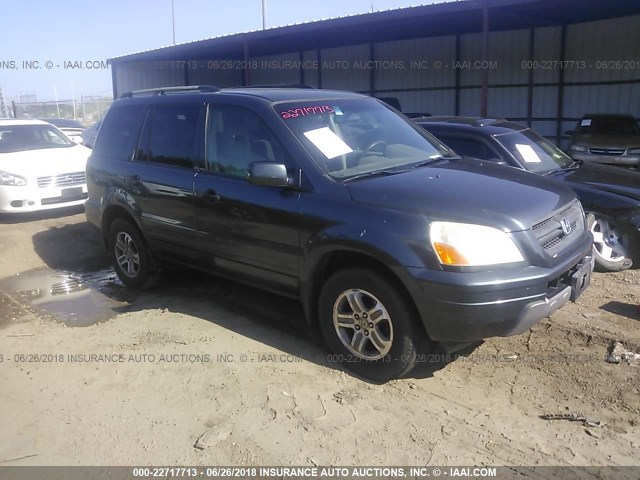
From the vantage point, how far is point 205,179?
464 cm

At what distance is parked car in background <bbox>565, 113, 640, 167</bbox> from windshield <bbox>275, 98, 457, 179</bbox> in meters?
8.82

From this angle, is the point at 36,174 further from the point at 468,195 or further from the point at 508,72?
the point at 508,72

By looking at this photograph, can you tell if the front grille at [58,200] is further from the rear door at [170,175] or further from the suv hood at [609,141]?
the suv hood at [609,141]

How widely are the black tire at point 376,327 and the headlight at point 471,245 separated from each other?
41 cm

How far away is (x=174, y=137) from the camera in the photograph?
507cm

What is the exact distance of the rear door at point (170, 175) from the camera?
4.83 m

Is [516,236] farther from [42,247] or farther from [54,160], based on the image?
[54,160]

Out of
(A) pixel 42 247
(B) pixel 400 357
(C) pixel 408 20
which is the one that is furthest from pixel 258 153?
(C) pixel 408 20

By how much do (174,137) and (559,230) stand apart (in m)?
3.25

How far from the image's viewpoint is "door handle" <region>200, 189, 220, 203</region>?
14.8 ft

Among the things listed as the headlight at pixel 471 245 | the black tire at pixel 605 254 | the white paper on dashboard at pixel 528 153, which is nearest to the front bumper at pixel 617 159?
the white paper on dashboard at pixel 528 153

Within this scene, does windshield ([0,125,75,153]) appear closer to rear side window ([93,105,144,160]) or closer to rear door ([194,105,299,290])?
rear side window ([93,105,144,160])

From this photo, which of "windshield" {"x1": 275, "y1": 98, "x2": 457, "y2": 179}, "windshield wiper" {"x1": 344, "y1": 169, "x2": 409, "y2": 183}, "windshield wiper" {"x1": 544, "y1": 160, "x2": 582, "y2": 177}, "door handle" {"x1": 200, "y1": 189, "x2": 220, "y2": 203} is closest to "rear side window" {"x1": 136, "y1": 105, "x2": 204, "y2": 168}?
"door handle" {"x1": 200, "y1": 189, "x2": 220, "y2": 203}

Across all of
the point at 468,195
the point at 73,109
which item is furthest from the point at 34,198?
the point at 73,109
